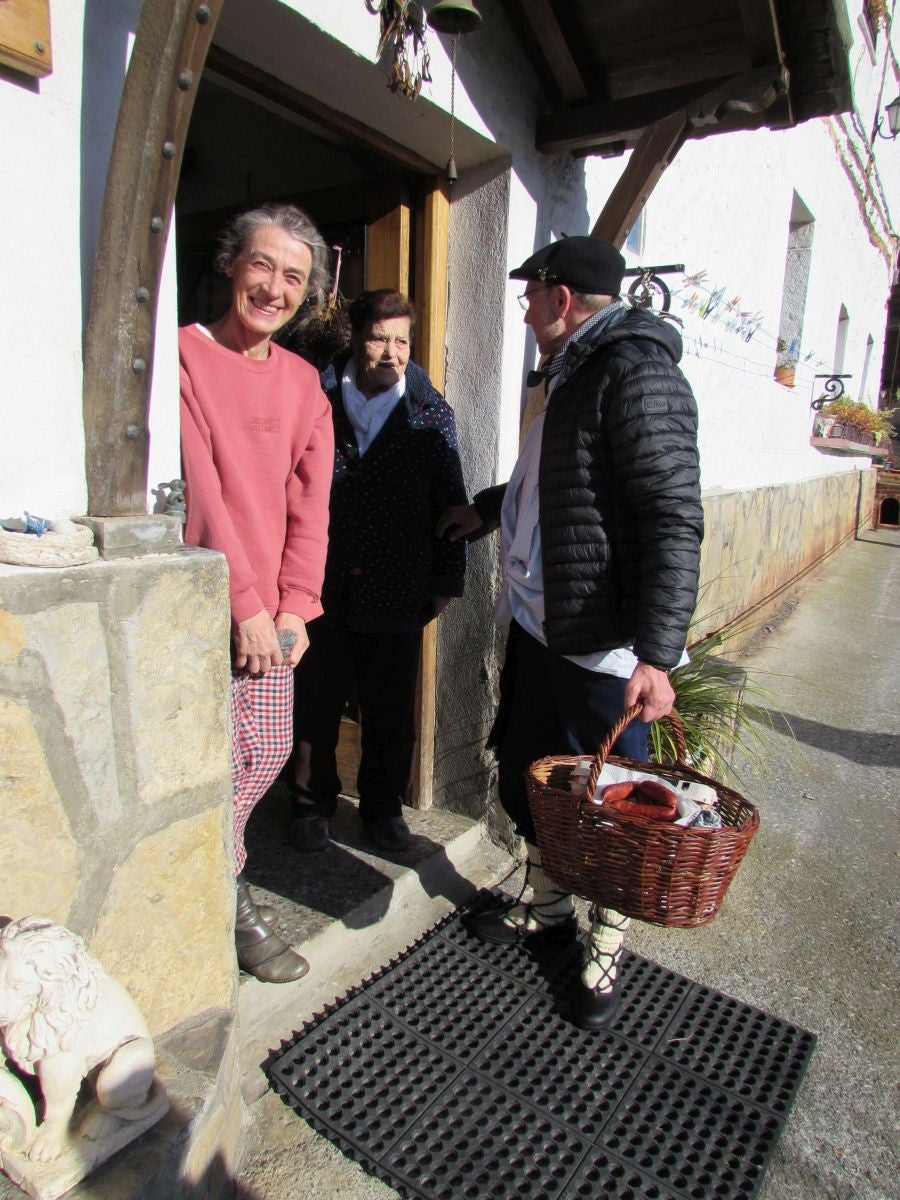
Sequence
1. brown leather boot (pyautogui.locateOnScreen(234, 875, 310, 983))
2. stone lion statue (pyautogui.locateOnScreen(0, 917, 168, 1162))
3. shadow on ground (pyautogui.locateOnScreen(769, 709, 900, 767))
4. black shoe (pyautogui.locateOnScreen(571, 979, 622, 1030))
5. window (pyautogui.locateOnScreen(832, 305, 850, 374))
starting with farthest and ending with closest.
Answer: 1. window (pyautogui.locateOnScreen(832, 305, 850, 374))
2. shadow on ground (pyautogui.locateOnScreen(769, 709, 900, 767))
3. black shoe (pyautogui.locateOnScreen(571, 979, 622, 1030))
4. brown leather boot (pyautogui.locateOnScreen(234, 875, 310, 983))
5. stone lion statue (pyautogui.locateOnScreen(0, 917, 168, 1162))

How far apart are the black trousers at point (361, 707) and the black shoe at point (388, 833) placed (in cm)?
3

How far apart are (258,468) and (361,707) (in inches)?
43.0

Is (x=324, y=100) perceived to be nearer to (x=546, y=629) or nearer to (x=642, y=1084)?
(x=546, y=629)

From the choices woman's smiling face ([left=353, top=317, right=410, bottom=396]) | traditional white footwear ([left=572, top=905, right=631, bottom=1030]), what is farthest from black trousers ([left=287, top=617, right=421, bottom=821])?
traditional white footwear ([left=572, top=905, right=631, bottom=1030])

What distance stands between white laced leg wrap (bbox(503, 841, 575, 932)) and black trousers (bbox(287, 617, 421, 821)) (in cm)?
54

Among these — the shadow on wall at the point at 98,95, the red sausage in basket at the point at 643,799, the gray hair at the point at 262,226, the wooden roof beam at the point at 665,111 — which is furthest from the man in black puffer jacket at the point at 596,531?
the shadow on wall at the point at 98,95

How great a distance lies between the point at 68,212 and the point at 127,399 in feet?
1.04

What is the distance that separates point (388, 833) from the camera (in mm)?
2740

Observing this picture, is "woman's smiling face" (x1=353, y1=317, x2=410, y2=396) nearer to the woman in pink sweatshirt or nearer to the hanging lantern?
the woman in pink sweatshirt

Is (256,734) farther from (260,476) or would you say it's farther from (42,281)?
(42,281)

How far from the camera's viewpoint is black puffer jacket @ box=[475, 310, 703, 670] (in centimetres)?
185

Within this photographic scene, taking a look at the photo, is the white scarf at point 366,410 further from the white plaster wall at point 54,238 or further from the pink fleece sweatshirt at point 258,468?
the white plaster wall at point 54,238

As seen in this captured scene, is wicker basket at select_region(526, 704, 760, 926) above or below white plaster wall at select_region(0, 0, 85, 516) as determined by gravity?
below

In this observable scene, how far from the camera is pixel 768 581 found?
21.5ft
